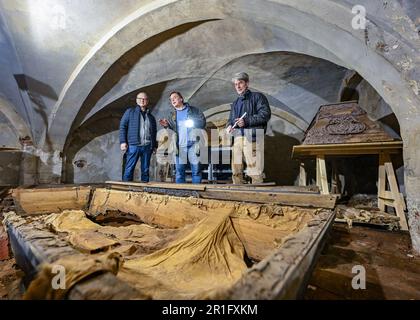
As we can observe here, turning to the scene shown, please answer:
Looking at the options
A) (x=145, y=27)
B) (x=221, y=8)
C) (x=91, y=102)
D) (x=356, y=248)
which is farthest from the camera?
(x=91, y=102)

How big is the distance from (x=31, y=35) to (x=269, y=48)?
14.2ft

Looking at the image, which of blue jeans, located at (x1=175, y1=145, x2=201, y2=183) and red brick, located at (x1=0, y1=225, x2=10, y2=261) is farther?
blue jeans, located at (x1=175, y1=145, x2=201, y2=183)

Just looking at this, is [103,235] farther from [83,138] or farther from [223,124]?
[83,138]

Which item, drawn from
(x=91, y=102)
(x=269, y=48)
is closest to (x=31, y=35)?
(x=91, y=102)

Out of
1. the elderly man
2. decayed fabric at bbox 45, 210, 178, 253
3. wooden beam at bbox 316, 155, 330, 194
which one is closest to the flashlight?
the elderly man

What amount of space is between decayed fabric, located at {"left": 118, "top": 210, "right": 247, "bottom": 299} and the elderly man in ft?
4.99

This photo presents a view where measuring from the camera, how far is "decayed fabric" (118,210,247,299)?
1214mm

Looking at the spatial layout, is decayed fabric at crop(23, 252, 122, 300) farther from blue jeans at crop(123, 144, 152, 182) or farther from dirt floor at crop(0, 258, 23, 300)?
blue jeans at crop(123, 144, 152, 182)

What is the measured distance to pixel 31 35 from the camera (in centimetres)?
387

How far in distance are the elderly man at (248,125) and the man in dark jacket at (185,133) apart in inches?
28.6

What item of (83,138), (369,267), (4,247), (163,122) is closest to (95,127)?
(83,138)

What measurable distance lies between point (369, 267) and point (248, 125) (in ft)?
7.27
